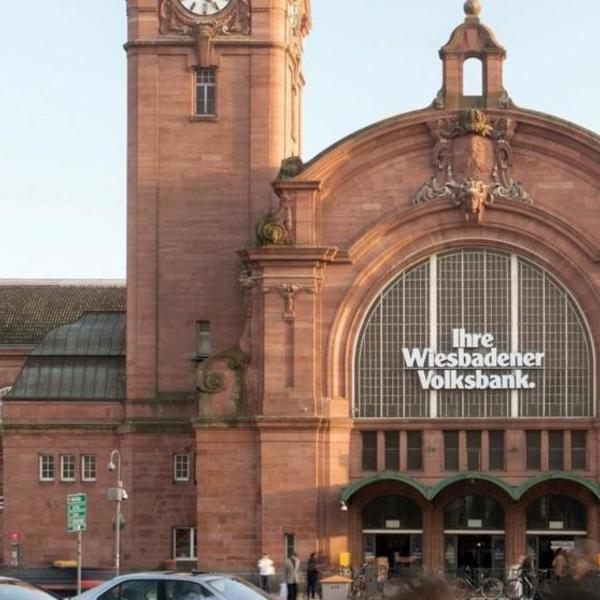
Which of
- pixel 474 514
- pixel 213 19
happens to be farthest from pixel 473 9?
pixel 474 514

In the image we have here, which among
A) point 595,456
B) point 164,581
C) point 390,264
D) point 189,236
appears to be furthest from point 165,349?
point 164,581

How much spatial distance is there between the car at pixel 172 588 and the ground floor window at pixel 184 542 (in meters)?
→ 34.1

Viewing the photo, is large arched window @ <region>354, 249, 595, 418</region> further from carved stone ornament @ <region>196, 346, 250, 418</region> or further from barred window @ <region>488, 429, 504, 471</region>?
carved stone ornament @ <region>196, 346, 250, 418</region>

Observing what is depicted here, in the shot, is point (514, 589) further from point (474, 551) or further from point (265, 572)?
point (265, 572)

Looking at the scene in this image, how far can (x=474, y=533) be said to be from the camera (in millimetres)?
59625

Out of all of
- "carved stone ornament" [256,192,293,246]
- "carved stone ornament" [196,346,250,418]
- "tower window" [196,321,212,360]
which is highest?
"carved stone ornament" [256,192,293,246]

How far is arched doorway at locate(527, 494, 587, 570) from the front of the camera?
59.3 metres

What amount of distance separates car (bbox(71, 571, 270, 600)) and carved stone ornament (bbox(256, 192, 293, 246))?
30979 mm

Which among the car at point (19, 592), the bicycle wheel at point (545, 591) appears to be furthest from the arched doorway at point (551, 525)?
the car at point (19, 592)

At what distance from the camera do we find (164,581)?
2884 cm

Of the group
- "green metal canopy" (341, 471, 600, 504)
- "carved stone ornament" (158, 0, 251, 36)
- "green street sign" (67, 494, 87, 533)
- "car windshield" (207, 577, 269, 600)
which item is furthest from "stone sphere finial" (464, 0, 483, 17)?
"car windshield" (207, 577, 269, 600)

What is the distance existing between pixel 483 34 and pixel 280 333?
1273 cm

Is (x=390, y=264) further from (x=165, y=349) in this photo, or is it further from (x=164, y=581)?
(x=164, y=581)

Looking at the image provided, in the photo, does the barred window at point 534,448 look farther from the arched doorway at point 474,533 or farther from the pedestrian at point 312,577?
the pedestrian at point 312,577
